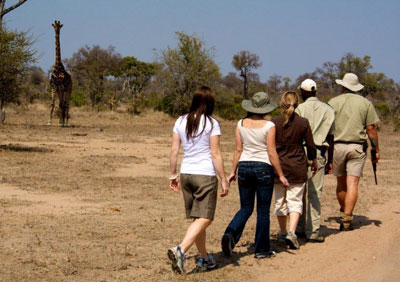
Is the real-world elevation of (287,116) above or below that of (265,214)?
above

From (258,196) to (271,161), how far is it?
1.35ft

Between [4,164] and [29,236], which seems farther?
[4,164]

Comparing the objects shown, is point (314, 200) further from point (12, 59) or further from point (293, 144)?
point (12, 59)

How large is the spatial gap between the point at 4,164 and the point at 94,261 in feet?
29.8

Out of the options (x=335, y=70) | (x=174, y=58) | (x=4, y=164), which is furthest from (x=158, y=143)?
(x=335, y=70)

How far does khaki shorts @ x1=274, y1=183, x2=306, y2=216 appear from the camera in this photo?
24.8ft

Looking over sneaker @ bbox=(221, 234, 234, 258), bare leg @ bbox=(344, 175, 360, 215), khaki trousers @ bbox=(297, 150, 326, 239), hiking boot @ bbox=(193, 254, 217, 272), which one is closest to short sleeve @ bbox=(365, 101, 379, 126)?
bare leg @ bbox=(344, 175, 360, 215)

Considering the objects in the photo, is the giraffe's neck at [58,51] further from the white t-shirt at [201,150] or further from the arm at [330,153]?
the white t-shirt at [201,150]

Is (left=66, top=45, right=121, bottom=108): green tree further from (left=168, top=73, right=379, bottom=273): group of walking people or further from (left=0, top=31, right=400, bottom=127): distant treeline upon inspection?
(left=168, top=73, right=379, bottom=273): group of walking people

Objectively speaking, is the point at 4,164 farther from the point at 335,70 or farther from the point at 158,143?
the point at 335,70

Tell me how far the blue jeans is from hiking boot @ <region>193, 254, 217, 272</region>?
1.71 ft

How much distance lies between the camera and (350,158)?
878 centimetres

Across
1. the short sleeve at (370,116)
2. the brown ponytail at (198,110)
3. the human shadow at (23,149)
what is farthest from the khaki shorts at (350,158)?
the human shadow at (23,149)

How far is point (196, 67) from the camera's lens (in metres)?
41.5
